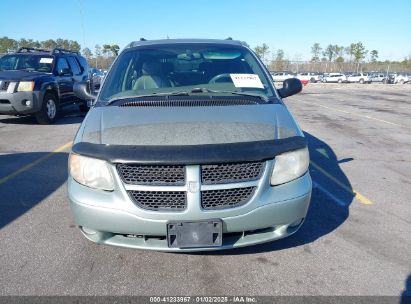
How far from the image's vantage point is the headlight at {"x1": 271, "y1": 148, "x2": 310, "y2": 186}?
2.76m

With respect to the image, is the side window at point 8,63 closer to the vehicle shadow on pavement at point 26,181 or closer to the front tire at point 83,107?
the front tire at point 83,107

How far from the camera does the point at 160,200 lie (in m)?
2.62

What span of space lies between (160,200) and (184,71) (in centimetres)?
201

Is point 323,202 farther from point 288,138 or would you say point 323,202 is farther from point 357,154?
point 357,154

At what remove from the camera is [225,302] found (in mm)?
2643

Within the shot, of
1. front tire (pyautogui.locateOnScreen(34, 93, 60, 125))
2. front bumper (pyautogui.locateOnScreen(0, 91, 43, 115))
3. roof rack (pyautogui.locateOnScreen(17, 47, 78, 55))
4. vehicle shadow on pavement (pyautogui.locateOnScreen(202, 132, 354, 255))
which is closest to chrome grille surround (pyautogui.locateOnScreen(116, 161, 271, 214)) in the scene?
vehicle shadow on pavement (pyautogui.locateOnScreen(202, 132, 354, 255))

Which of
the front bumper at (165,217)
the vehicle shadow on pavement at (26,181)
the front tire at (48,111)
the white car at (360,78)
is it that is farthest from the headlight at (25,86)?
the white car at (360,78)

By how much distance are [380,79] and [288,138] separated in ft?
204

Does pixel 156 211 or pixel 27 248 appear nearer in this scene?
pixel 156 211

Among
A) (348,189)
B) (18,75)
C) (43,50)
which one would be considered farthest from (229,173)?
(43,50)

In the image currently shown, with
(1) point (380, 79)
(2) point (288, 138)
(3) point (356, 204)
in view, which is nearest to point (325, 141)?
(3) point (356, 204)

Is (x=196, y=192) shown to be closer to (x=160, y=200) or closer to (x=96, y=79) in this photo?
(x=160, y=200)

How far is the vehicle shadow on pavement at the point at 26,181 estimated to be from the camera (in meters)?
4.25

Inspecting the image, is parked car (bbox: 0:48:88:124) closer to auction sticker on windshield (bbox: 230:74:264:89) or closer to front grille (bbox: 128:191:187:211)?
auction sticker on windshield (bbox: 230:74:264:89)
